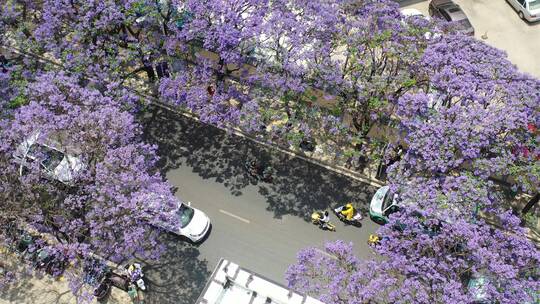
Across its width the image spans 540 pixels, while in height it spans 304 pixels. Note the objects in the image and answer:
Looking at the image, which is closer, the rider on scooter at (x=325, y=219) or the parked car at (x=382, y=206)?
the parked car at (x=382, y=206)

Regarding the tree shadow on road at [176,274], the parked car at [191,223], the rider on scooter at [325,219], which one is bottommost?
the tree shadow on road at [176,274]

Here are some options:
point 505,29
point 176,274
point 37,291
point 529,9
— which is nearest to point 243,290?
point 176,274

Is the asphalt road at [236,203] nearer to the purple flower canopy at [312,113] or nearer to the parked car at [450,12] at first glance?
the purple flower canopy at [312,113]

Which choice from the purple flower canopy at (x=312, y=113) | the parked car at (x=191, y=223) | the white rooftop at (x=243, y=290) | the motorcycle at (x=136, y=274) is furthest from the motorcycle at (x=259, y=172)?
the white rooftop at (x=243, y=290)

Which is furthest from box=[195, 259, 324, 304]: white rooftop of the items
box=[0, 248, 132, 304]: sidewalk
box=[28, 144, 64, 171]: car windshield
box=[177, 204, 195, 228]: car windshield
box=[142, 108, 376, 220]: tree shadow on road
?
box=[28, 144, 64, 171]: car windshield

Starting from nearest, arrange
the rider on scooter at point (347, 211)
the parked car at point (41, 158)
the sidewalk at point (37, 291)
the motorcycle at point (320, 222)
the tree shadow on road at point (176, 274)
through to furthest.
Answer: the parked car at point (41, 158) < the sidewalk at point (37, 291) < the tree shadow on road at point (176, 274) < the motorcycle at point (320, 222) < the rider on scooter at point (347, 211)

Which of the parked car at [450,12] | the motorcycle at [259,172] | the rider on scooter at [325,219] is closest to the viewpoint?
the rider on scooter at [325,219]
